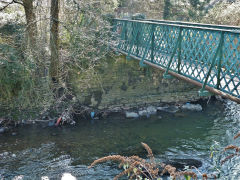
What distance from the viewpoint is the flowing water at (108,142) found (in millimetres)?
7832

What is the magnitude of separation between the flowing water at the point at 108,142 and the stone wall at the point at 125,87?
98cm

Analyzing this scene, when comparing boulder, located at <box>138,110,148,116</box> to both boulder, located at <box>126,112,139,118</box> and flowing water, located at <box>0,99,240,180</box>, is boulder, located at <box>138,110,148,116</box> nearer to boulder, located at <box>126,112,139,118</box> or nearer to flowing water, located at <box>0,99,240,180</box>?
boulder, located at <box>126,112,139,118</box>

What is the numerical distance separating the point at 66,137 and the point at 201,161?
4726mm

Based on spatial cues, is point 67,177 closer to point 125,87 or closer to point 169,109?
point 125,87

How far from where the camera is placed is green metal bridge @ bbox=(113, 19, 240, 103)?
540 centimetres

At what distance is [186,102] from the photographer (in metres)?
13.8

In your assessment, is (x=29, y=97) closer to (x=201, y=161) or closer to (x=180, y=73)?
(x=180, y=73)

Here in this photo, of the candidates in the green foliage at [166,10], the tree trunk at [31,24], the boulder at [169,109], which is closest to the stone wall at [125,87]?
the boulder at [169,109]

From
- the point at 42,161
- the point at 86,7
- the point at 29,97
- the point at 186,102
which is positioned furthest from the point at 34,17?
the point at 186,102

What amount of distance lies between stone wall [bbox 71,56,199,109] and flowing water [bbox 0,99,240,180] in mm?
977

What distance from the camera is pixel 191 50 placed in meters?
6.53

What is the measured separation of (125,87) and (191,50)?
6.52 metres

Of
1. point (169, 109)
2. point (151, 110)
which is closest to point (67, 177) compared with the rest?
point (151, 110)

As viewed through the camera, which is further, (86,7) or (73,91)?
(73,91)
